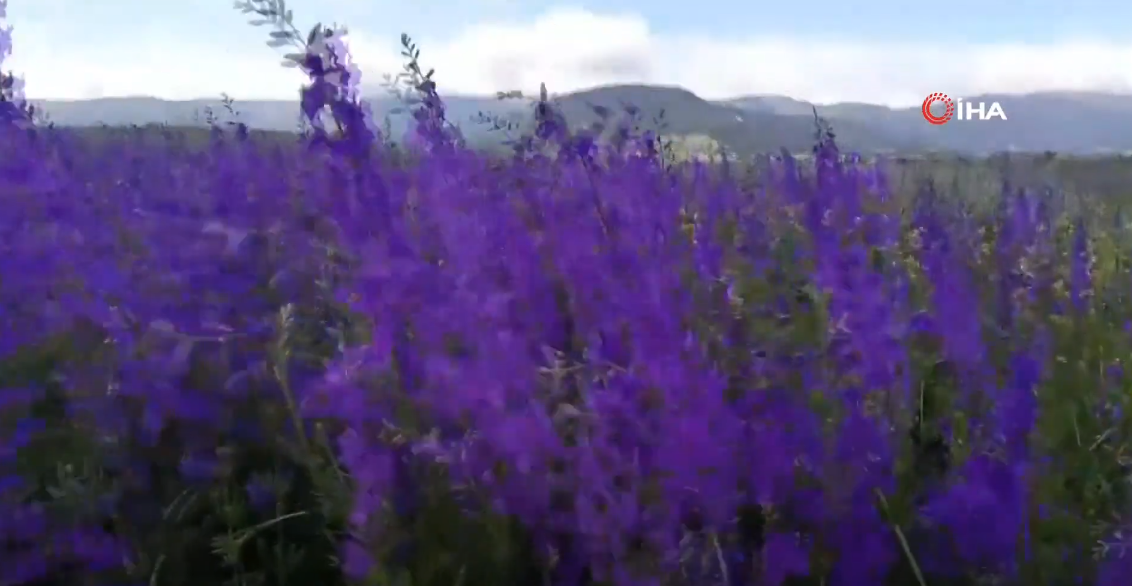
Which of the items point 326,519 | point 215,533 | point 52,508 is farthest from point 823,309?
point 52,508

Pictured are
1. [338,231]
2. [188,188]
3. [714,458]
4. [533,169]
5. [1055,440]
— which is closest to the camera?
[714,458]

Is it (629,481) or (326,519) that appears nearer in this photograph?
(629,481)

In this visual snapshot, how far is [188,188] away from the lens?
2824 mm

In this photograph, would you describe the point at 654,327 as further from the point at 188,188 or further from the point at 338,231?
the point at 188,188

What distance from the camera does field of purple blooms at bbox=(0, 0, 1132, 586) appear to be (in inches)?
58.2

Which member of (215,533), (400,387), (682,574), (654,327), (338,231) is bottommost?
(215,533)

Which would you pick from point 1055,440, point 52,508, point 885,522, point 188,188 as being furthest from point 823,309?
point 188,188

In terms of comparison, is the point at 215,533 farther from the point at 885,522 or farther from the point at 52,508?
the point at 885,522

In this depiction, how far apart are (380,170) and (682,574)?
2.73 feet

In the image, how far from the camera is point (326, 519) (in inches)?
71.2

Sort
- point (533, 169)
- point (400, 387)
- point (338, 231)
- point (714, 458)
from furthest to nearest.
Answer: point (533, 169) < point (338, 231) < point (400, 387) < point (714, 458)

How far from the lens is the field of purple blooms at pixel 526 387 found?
4.85ft

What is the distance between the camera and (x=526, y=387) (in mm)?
1501

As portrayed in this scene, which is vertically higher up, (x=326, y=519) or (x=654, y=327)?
(x=654, y=327)
